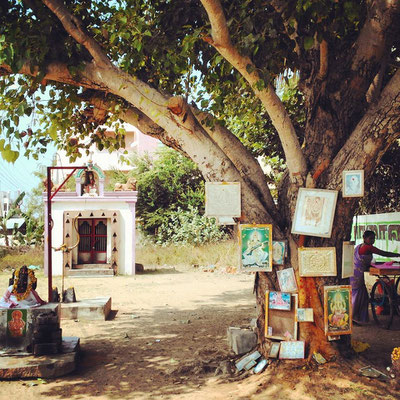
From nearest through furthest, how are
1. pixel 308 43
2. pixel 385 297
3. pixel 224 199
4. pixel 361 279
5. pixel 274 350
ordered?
pixel 308 43
pixel 274 350
pixel 224 199
pixel 361 279
pixel 385 297

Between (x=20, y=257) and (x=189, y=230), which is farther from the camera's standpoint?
(x=189, y=230)

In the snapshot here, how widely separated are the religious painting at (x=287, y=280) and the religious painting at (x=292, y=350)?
1.94 feet

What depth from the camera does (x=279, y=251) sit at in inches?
224

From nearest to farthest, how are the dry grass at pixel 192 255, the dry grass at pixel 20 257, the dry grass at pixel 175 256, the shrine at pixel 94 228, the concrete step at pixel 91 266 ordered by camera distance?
the shrine at pixel 94 228, the concrete step at pixel 91 266, the dry grass at pixel 192 255, the dry grass at pixel 175 256, the dry grass at pixel 20 257

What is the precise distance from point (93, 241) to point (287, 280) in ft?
44.7

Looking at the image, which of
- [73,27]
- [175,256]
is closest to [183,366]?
[73,27]

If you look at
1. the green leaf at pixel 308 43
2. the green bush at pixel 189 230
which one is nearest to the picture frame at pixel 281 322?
the green leaf at pixel 308 43

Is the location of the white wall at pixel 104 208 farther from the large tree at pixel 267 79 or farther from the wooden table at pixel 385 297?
the large tree at pixel 267 79

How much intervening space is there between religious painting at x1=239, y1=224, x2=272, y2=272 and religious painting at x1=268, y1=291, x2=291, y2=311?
0.30 m

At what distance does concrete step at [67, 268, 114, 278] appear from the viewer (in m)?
17.4

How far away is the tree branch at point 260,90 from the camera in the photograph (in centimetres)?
482

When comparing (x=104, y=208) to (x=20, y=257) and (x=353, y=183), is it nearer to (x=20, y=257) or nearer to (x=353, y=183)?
(x=20, y=257)

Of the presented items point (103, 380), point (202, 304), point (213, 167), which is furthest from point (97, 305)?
point (213, 167)

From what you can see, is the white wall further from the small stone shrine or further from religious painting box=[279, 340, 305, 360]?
religious painting box=[279, 340, 305, 360]
